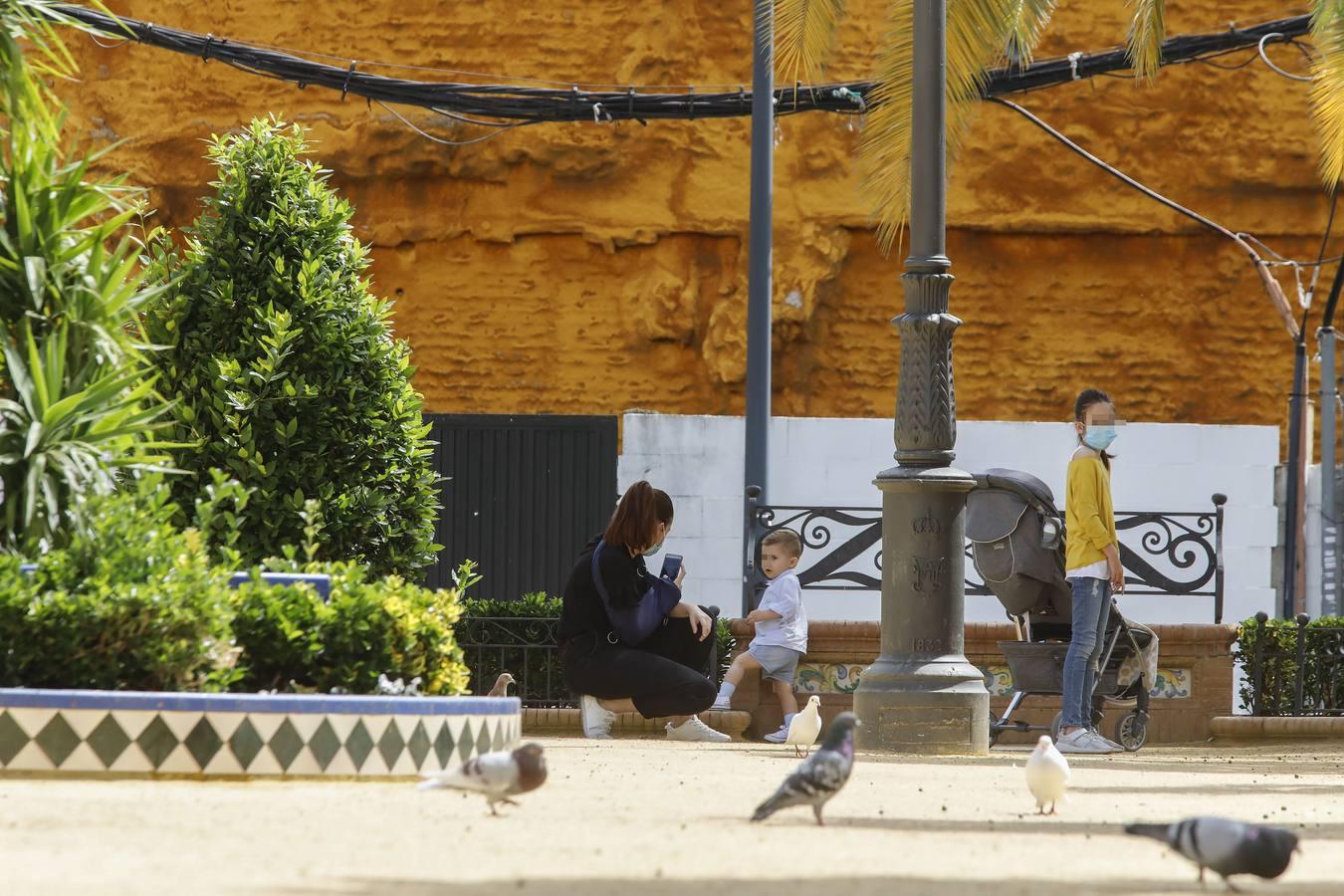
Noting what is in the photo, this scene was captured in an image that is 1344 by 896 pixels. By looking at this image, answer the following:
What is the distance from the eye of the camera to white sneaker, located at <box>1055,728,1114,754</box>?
10.2 m

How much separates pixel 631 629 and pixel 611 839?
459cm

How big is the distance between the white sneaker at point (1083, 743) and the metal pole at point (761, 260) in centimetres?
396

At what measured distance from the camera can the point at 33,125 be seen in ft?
25.5

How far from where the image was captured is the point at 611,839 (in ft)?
17.2

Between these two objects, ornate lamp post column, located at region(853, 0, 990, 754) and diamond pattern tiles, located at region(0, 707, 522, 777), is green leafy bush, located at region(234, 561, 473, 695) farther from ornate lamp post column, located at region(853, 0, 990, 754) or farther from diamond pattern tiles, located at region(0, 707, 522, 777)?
ornate lamp post column, located at region(853, 0, 990, 754)

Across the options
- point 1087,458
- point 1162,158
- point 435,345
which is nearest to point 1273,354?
point 1162,158

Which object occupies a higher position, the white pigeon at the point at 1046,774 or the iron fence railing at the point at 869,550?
the iron fence railing at the point at 869,550

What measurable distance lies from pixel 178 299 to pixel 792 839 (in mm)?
5510

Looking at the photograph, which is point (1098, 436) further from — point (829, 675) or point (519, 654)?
point (519, 654)

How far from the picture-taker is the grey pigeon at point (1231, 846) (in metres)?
4.58

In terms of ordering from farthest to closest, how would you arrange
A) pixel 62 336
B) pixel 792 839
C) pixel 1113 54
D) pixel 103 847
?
pixel 1113 54
pixel 62 336
pixel 792 839
pixel 103 847

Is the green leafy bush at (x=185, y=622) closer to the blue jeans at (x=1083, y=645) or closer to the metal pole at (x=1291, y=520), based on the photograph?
the blue jeans at (x=1083, y=645)

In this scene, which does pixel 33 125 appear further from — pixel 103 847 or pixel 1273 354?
pixel 1273 354

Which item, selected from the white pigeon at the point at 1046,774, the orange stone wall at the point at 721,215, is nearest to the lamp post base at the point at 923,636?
the white pigeon at the point at 1046,774
